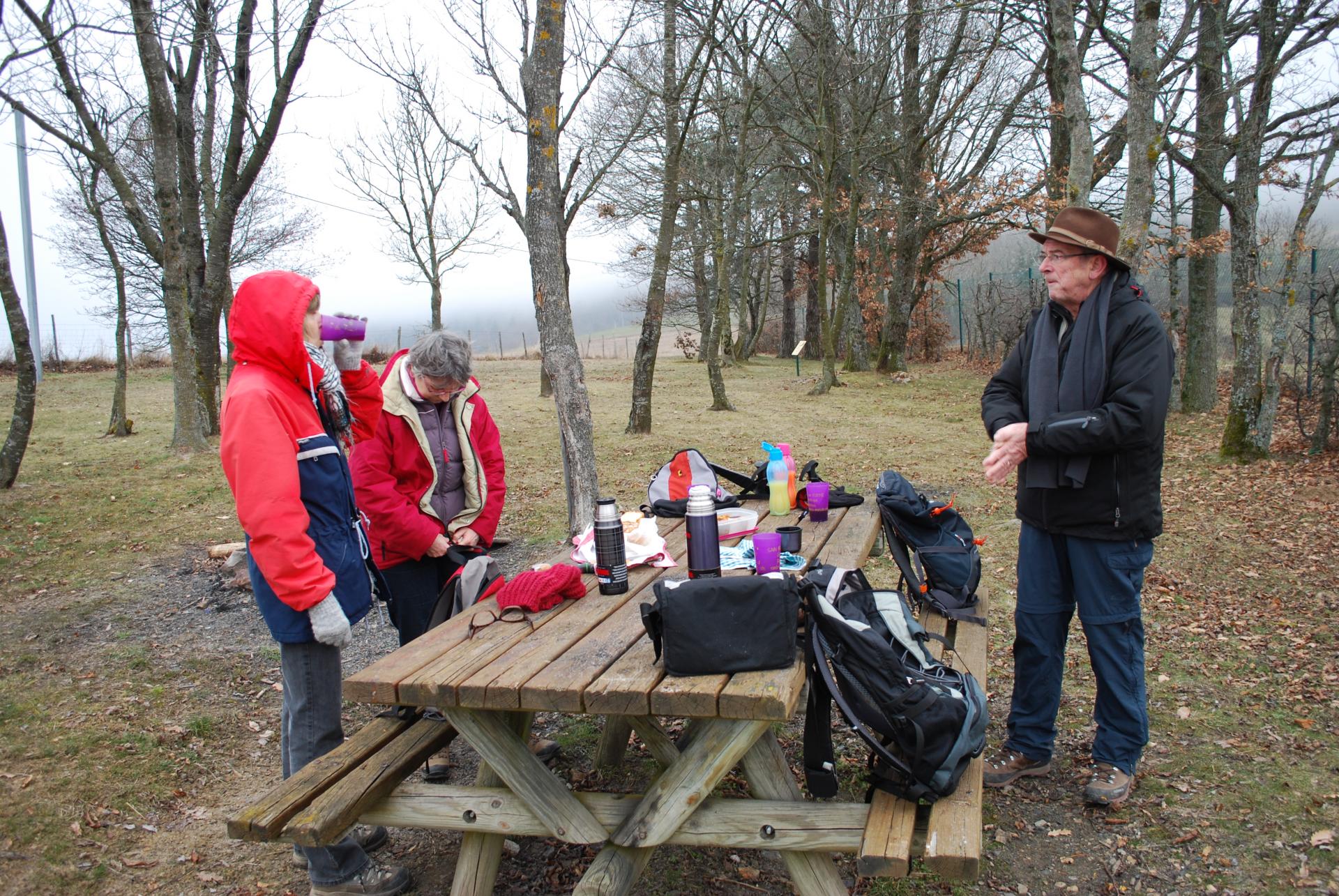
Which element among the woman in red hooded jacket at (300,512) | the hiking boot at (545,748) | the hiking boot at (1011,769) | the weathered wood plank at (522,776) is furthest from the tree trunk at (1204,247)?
the weathered wood plank at (522,776)

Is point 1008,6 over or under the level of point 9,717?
over

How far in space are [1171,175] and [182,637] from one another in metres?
15.4

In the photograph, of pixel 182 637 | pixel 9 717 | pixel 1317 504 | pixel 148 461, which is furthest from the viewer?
pixel 148 461

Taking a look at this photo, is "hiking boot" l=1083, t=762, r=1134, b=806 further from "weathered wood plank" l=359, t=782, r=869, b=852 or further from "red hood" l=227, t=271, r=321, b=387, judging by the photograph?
"red hood" l=227, t=271, r=321, b=387

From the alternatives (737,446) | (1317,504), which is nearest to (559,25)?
(737,446)

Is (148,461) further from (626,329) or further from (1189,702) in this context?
(626,329)

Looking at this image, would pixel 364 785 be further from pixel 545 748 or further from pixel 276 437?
pixel 545 748

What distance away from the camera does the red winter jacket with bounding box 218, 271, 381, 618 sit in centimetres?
247

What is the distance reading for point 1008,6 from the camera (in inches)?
408

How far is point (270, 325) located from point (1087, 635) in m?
2.91

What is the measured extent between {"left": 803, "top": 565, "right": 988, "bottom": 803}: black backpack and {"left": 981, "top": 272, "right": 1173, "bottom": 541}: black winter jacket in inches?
34.3

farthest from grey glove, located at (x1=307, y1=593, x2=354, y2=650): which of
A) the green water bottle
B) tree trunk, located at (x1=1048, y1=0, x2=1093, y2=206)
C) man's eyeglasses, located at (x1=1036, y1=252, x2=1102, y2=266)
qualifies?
tree trunk, located at (x1=1048, y1=0, x2=1093, y2=206)

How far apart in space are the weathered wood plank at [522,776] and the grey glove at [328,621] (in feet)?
1.65

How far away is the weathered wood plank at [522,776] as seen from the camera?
7.77 feet
